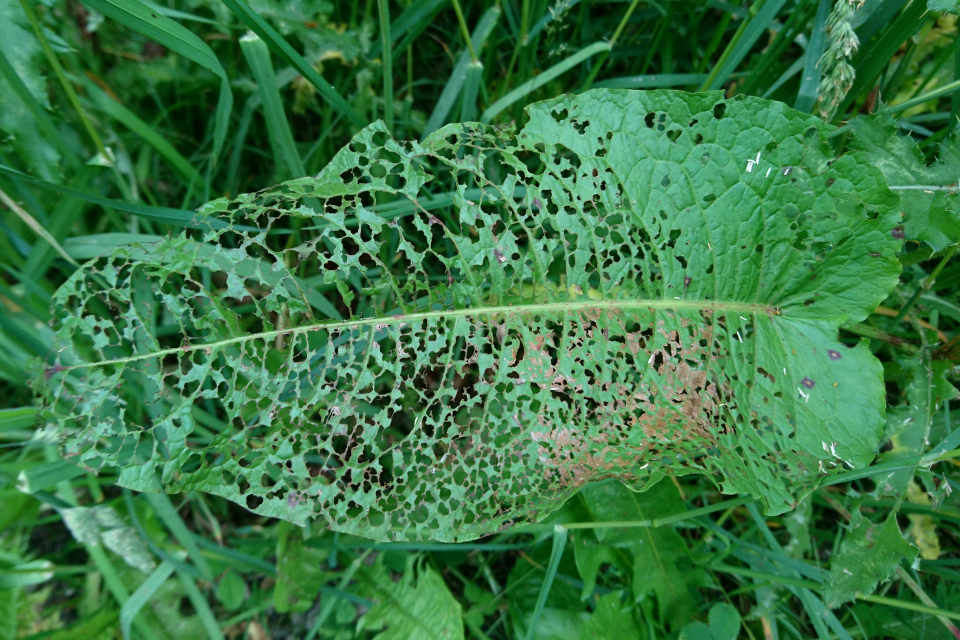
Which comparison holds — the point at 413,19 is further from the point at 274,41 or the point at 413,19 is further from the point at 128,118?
the point at 128,118

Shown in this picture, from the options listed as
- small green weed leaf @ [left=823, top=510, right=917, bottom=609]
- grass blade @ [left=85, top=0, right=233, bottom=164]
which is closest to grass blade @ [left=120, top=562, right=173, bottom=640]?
grass blade @ [left=85, top=0, right=233, bottom=164]

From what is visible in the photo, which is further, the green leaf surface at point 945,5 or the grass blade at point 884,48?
the grass blade at point 884,48

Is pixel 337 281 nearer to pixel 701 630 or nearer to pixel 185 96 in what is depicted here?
pixel 185 96

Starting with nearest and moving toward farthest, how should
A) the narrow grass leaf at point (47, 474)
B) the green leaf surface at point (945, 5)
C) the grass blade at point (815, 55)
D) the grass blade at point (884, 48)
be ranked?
the green leaf surface at point (945, 5) < the grass blade at point (884, 48) < the grass blade at point (815, 55) < the narrow grass leaf at point (47, 474)

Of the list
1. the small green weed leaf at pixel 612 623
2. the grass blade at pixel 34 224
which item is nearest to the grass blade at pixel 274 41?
the grass blade at pixel 34 224

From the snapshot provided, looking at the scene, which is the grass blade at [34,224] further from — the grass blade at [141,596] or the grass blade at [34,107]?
the grass blade at [141,596]
